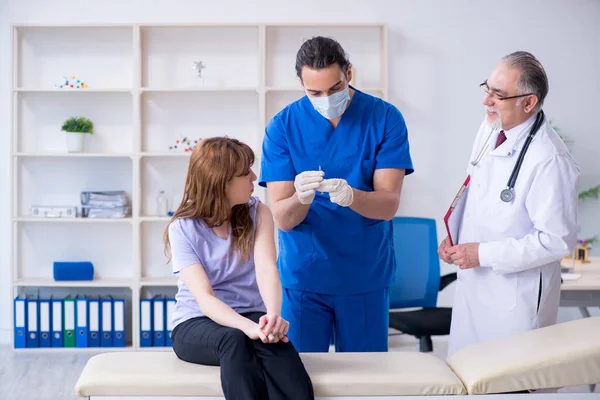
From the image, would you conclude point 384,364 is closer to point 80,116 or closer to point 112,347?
point 112,347

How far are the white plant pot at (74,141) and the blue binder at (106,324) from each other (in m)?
0.88

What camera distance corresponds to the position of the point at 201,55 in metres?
4.22

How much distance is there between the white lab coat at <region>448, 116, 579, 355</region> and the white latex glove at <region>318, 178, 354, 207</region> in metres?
0.40

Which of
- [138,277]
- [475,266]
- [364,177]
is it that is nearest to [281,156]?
[364,177]

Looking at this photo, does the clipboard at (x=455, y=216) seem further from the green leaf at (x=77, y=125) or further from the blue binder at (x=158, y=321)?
the green leaf at (x=77, y=125)

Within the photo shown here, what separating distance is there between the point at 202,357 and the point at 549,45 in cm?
324

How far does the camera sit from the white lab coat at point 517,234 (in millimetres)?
1896

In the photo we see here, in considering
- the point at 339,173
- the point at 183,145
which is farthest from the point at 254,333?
the point at 183,145

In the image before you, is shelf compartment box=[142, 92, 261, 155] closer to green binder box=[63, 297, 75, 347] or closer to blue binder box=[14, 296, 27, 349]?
green binder box=[63, 297, 75, 347]

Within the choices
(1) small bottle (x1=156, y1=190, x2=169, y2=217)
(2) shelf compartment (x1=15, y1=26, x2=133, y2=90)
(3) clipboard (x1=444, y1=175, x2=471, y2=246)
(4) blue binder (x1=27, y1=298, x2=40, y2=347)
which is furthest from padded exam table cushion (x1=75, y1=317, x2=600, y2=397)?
(2) shelf compartment (x1=15, y1=26, x2=133, y2=90)

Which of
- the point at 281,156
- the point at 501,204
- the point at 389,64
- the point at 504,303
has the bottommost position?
the point at 504,303

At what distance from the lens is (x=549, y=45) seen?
421cm

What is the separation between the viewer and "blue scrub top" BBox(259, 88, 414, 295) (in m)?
2.08

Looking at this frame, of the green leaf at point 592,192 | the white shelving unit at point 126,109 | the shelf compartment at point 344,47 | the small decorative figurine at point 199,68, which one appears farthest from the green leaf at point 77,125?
the green leaf at point 592,192
